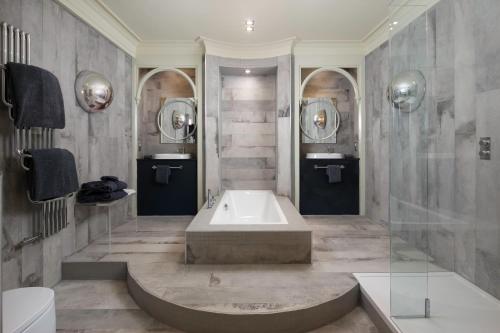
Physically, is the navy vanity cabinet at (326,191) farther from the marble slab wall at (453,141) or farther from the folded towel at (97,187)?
the folded towel at (97,187)

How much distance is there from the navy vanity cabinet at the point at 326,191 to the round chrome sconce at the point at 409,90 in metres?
2.30

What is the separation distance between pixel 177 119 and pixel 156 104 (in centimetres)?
42

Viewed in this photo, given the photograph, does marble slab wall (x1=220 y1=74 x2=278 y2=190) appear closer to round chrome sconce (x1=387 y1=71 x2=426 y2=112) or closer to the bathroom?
the bathroom

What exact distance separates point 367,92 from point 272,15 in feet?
5.58

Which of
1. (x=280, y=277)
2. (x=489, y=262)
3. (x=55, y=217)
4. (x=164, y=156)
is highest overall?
(x=164, y=156)

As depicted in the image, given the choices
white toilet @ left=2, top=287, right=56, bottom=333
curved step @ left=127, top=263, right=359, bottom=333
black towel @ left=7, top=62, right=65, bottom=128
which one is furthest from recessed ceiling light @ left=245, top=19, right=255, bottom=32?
white toilet @ left=2, top=287, right=56, bottom=333

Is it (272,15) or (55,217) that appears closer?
(55,217)

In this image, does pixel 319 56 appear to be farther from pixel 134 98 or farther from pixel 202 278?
pixel 202 278

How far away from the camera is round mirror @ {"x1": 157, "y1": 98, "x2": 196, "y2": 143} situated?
178 inches

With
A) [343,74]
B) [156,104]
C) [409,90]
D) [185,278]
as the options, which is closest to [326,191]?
[343,74]

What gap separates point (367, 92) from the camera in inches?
168

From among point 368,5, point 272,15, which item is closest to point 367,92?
point 368,5

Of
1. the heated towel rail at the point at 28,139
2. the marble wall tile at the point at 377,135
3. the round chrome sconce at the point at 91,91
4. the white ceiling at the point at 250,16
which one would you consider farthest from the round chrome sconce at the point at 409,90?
the round chrome sconce at the point at 91,91

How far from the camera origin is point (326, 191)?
14.6ft
